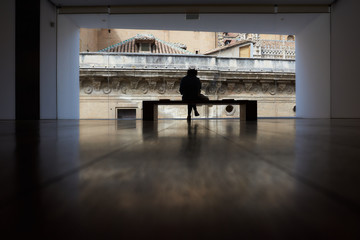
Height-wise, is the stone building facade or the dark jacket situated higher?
the stone building facade

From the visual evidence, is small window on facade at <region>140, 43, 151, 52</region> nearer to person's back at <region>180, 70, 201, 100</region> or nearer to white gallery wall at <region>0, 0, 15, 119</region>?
white gallery wall at <region>0, 0, 15, 119</region>

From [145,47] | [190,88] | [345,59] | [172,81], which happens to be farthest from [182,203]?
[145,47]

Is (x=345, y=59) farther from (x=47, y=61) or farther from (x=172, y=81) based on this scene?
(x=172, y=81)

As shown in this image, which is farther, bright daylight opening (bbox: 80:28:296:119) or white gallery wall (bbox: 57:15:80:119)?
bright daylight opening (bbox: 80:28:296:119)

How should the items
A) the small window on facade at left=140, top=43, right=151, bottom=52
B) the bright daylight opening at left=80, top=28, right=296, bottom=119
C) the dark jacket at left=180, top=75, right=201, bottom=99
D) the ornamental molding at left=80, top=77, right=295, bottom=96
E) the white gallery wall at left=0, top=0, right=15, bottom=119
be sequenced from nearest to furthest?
the white gallery wall at left=0, top=0, right=15, bottom=119 < the dark jacket at left=180, top=75, right=201, bottom=99 < the bright daylight opening at left=80, top=28, right=296, bottom=119 < the ornamental molding at left=80, top=77, right=295, bottom=96 < the small window on facade at left=140, top=43, right=151, bottom=52

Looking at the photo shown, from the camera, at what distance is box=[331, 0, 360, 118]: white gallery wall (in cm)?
426

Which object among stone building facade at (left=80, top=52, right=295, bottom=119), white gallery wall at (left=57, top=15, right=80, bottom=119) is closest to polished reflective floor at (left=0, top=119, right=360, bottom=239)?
white gallery wall at (left=57, top=15, right=80, bottom=119)

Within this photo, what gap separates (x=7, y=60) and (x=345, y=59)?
226 inches

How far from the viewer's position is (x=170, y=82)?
9977 mm

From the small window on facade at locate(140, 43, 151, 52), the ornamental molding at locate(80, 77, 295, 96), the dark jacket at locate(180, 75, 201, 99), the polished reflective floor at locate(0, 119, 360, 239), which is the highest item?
the small window on facade at locate(140, 43, 151, 52)

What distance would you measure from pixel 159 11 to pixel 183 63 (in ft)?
16.7

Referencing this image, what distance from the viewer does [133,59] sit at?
9.62 meters

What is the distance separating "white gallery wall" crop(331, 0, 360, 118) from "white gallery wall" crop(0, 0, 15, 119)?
565 cm

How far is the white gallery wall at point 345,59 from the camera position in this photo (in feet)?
14.0
